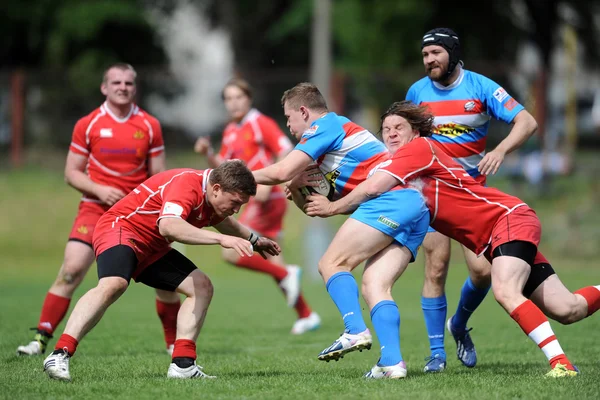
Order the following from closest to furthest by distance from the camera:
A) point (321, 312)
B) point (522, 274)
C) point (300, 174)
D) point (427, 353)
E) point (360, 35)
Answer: point (522, 274) < point (300, 174) < point (427, 353) < point (321, 312) < point (360, 35)

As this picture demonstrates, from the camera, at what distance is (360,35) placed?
2609 centimetres

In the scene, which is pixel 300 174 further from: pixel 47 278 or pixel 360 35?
pixel 360 35

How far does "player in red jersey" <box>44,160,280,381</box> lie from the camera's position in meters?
5.43

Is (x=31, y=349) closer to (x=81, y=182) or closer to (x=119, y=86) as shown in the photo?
(x=81, y=182)

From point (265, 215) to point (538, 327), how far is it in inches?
199

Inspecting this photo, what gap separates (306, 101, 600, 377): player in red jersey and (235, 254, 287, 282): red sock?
3630 mm

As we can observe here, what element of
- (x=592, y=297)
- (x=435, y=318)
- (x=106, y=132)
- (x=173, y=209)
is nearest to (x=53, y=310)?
(x=106, y=132)

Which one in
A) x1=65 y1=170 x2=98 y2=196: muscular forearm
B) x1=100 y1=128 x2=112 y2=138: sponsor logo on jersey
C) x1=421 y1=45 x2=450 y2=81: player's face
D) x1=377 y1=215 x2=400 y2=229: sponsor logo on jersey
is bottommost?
x1=377 y1=215 x2=400 y2=229: sponsor logo on jersey

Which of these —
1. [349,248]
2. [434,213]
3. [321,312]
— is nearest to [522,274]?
[434,213]

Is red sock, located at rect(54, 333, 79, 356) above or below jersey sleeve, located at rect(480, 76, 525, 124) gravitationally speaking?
below

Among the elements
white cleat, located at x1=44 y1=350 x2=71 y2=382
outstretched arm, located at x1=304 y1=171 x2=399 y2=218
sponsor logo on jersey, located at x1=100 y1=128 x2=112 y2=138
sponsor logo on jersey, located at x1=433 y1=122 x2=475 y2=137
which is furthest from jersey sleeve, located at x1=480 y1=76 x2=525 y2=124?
white cleat, located at x1=44 y1=350 x2=71 y2=382

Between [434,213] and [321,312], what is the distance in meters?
5.70

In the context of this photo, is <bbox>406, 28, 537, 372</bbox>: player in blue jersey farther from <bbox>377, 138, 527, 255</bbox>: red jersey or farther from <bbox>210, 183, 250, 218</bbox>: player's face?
<bbox>210, 183, 250, 218</bbox>: player's face

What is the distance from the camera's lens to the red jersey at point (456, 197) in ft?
18.8
